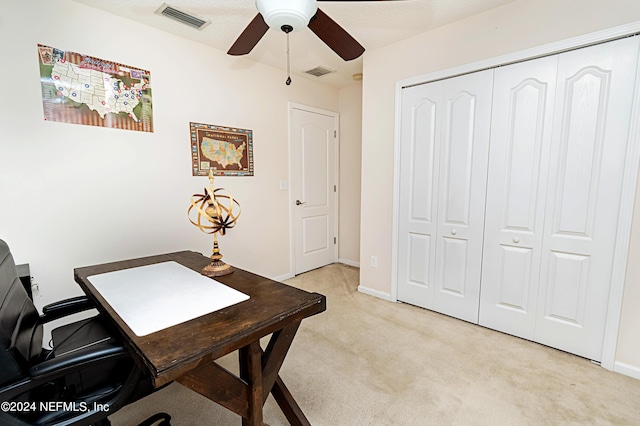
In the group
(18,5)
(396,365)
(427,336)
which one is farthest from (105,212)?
(427,336)

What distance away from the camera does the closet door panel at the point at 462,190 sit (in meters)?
2.34

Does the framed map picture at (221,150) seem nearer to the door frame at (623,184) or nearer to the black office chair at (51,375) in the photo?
the black office chair at (51,375)

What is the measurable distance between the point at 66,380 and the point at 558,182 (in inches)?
114

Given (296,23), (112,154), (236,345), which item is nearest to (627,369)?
(236,345)

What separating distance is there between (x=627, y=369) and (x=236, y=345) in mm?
2463

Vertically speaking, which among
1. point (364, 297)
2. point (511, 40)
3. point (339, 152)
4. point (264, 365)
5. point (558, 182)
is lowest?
point (364, 297)

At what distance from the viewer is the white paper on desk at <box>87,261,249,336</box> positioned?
1.08 m

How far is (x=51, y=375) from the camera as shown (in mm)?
914

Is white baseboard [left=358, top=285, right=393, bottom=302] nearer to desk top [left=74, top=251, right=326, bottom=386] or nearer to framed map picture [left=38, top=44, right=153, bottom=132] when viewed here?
desk top [left=74, top=251, right=326, bottom=386]

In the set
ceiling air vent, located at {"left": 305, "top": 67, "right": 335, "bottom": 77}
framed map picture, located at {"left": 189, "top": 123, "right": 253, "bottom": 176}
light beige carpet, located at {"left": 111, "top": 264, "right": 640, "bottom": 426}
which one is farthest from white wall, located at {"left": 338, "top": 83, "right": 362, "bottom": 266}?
light beige carpet, located at {"left": 111, "top": 264, "right": 640, "bottom": 426}

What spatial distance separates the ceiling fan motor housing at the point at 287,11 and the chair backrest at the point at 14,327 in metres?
1.51

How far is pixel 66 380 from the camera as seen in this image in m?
1.06

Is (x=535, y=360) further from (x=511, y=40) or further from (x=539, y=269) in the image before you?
(x=511, y=40)

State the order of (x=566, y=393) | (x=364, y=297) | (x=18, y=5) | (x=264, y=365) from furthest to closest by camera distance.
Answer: (x=364, y=297) → (x=18, y=5) → (x=566, y=393) → (x=264, y=365)
